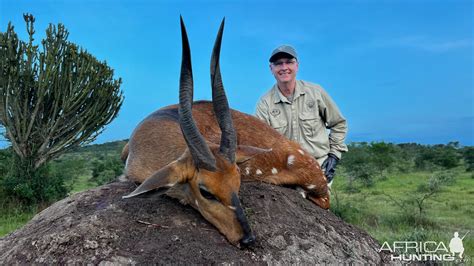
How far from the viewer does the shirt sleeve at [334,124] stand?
26.9 feet

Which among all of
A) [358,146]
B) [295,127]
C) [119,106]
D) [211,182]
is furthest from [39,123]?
[358,146]

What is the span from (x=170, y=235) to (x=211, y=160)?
2.51 ft

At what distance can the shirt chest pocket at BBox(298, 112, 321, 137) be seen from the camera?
8.12 meters

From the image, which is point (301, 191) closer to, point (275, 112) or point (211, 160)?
point (275, 112)

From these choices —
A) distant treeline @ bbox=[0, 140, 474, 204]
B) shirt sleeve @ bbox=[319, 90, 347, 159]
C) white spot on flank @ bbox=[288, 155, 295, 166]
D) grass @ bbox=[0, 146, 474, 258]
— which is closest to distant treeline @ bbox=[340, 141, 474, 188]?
distant treeline @ bbox=[0, 140, 474, 204]

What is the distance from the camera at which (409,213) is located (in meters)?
15.4

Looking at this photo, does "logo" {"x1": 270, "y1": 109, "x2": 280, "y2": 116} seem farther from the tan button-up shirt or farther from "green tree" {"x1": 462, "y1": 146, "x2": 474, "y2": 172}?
"green tree" {"x1": 462, "y1": 146, "x2": 474, "y2": 172}

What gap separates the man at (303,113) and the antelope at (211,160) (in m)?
1.69

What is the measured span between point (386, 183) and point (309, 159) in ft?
69.2

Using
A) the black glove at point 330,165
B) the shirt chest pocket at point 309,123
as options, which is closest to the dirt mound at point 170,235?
the black glove at point 330,165

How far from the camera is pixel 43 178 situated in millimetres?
17625

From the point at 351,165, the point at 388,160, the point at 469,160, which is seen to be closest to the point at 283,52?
the point at 351,165

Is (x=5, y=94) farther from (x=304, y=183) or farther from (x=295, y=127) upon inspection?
(x=304, y=183)

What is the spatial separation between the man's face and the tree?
40.0 ft
